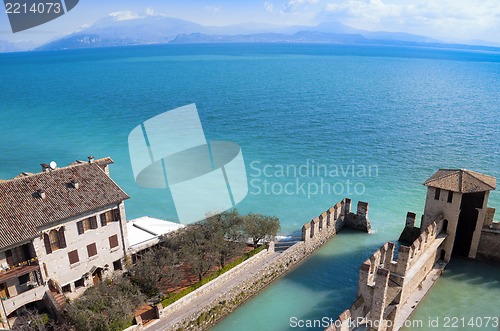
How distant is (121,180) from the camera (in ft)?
143

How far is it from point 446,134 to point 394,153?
14500mm

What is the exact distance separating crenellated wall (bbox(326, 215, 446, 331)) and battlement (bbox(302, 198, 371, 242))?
633 centimetres

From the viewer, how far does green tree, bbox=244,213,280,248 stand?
85.3 feet

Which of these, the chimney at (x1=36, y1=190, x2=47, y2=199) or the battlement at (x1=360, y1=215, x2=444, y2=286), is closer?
the battlement at (x1=360, y1=215, x2=444, y2=286)

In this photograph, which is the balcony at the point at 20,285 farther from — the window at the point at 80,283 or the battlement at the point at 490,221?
the battlement at the point at 490,221

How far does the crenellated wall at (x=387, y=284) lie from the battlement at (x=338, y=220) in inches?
249

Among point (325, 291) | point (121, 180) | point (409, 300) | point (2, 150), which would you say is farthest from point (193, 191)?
point (2, 150)

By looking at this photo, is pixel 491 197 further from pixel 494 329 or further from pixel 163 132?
pixel 163 132

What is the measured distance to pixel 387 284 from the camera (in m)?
18.9

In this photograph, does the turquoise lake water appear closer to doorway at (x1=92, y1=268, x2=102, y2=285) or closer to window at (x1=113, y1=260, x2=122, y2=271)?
window at (x1=113, y1=260, x2=122, y2=271)

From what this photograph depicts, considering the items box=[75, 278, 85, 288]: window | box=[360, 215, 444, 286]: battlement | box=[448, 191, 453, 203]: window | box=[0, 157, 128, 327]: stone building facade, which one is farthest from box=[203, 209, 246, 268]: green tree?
box=[448, 191, 453, 203]: window
